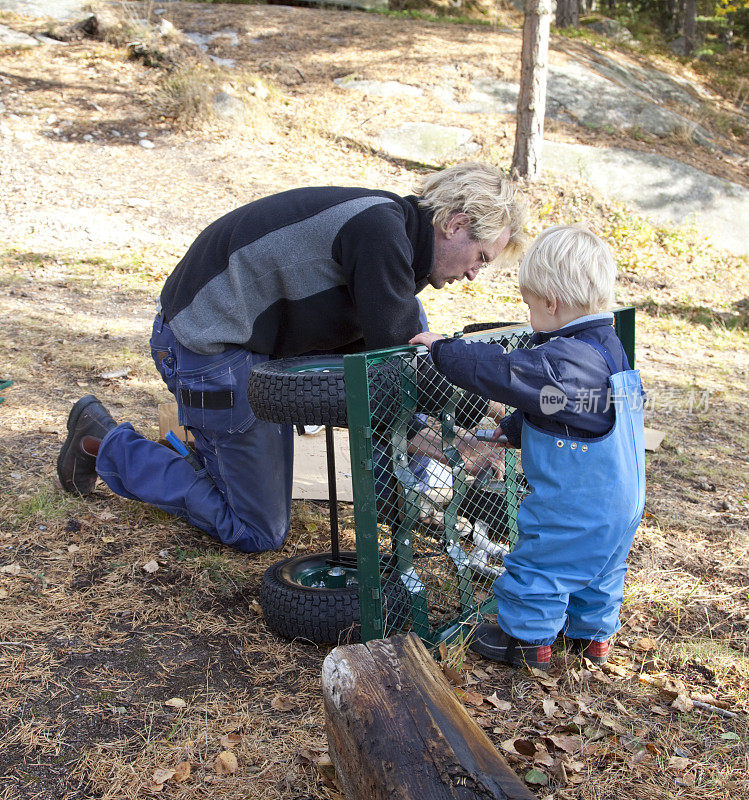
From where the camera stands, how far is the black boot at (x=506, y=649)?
2715mm

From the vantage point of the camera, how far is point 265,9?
15.6 meters

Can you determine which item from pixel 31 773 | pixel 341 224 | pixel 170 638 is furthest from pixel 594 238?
pixel 31 773

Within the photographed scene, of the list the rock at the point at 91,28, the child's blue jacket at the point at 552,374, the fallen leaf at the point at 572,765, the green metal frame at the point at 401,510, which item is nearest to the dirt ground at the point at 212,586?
the fallen leaf at the point at 572,765

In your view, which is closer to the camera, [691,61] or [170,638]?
[170,638]

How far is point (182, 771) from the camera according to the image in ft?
7.22

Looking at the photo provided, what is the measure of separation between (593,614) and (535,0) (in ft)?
30.3

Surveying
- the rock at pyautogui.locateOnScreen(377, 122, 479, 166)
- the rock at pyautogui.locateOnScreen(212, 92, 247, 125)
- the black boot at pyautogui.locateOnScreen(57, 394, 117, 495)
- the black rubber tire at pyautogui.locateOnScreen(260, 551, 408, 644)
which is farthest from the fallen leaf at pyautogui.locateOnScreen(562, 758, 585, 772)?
the rock at pyautogui.locateOnScreen(212, 92, 247, 125)

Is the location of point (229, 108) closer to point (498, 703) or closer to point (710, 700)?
point (498, 703)

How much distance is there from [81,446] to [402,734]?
248 centimetres

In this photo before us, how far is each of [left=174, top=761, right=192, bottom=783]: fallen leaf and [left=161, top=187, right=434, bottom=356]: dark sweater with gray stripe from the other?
161cm

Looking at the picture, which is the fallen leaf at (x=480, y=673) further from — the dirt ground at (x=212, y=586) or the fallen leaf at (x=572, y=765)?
the fallen leaf at (x=572, y=765)

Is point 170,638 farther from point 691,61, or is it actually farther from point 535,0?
point 691,61

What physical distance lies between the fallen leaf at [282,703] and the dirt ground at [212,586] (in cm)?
1

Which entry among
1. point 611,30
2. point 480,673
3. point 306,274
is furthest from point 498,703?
point 611,30
